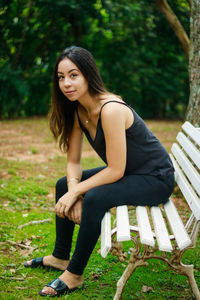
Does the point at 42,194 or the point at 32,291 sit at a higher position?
the point at 32,291

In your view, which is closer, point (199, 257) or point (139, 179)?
point (139, 179)

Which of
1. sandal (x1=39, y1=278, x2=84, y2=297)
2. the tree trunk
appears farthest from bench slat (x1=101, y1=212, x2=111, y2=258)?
the tree trunk

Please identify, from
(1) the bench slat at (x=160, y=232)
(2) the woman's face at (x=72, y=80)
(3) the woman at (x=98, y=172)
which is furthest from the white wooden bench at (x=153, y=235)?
(2) the woman's face at (x=72, y=80)

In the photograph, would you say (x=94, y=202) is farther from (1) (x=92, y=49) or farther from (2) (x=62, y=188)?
(1) (x=92, y=49)

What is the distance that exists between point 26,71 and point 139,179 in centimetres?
1032

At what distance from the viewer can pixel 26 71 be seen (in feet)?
39.9

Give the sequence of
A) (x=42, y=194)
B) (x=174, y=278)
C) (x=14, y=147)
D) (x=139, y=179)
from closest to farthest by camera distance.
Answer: (x=139, y=179) → (x=174, y=278) → (x=42, y=194) → (x=14, y=147)

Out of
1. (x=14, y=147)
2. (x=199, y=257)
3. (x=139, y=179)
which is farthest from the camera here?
(x=14, y=147)

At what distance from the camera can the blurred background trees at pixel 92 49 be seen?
1138cm

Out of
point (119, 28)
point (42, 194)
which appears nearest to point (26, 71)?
point (119, 28)

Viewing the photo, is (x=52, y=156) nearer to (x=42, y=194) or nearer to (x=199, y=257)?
(x=42, y=194)

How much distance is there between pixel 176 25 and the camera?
5.41 m

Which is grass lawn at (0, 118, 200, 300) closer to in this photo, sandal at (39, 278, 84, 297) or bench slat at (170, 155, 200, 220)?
sandal at (39, 278, 84, 297)

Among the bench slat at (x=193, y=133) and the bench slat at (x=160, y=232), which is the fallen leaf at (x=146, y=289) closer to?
the bench slat at (x=160, y=232)
